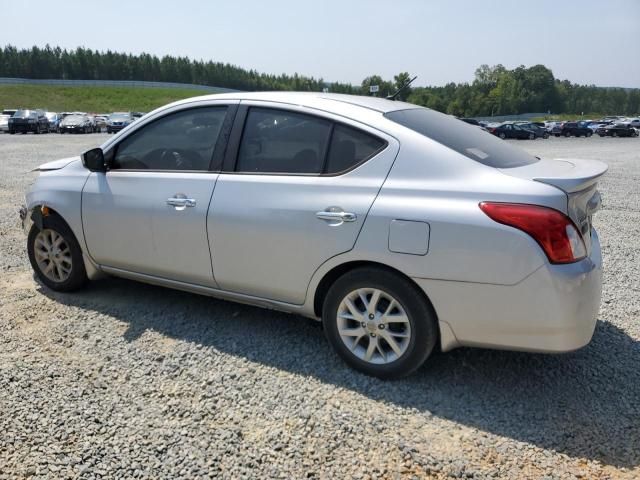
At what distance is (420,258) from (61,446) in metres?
2.06

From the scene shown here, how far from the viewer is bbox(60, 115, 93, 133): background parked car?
36750 mm

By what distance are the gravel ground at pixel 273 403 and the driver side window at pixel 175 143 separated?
1.17 m

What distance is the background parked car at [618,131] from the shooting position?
4656cm

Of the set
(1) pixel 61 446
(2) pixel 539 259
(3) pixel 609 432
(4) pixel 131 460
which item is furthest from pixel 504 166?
(1) pixel 61 446

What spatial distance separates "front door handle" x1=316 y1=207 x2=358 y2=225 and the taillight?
2.51 feet

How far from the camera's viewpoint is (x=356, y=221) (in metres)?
3.11

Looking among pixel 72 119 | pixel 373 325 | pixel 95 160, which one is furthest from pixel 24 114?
pixel 373 325

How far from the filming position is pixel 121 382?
326 cm

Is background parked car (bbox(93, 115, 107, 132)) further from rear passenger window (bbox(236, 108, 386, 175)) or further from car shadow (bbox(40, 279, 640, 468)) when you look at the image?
rear passenger window (bbox(236, 108, 386, 175))

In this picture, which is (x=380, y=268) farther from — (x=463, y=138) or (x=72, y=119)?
(x=72, y=119)

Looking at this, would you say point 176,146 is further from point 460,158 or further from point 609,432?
point 609,432

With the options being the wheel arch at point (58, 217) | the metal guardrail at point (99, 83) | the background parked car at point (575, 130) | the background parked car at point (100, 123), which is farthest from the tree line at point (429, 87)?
the wheel arch at point (58, 217)

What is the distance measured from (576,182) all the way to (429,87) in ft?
456

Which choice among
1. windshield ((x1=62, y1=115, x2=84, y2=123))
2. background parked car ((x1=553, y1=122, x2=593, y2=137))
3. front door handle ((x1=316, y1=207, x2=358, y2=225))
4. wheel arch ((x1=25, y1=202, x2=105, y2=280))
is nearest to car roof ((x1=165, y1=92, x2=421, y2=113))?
front door handle ((x1=316, y1=207, x2=358, y2=225))
